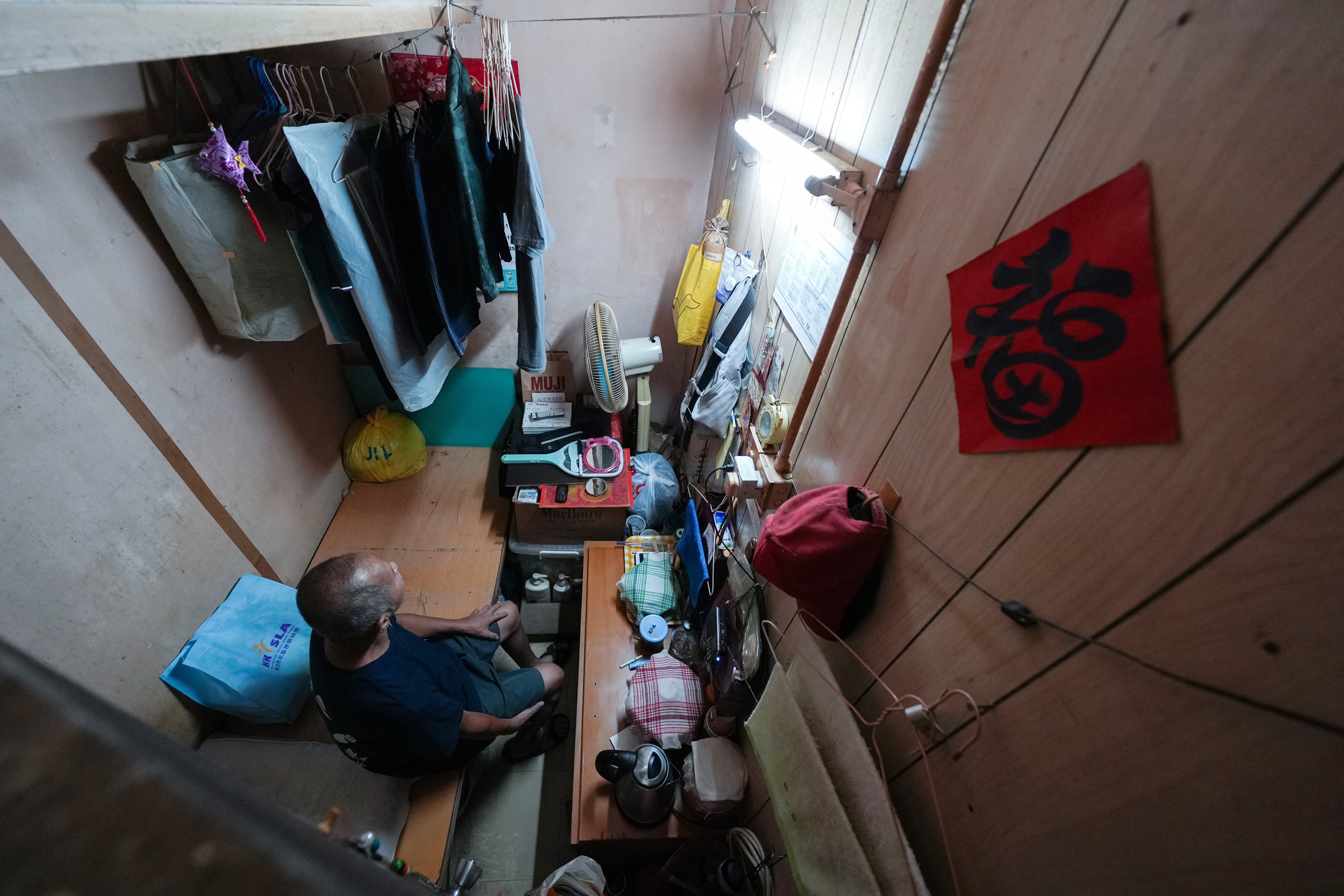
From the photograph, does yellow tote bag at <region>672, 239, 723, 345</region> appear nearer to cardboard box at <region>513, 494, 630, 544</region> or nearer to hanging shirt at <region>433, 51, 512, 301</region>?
hanging shirt at <region>433, 51, 512, 301</region>

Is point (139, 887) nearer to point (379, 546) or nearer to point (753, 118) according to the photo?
point (753, 118)

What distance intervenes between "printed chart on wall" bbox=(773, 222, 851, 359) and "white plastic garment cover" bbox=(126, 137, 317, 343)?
60.5 inches

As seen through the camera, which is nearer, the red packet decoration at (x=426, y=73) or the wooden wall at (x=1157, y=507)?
the wooden wall at (x=1157, y=507)

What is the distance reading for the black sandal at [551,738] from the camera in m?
2.06

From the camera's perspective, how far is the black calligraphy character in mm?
523

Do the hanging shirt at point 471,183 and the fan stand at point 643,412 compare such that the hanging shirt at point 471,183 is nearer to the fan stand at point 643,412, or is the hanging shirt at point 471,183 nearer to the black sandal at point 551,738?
the fan stand at point 643,412

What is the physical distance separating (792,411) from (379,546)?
6.50 feet

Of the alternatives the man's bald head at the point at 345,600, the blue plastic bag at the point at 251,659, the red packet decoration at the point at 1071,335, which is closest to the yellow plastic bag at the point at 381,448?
the blue plastic bag at the point at 251,659

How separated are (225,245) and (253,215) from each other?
154mm

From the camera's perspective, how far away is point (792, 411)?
1322 mm

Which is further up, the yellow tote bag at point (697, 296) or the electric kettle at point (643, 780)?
the yellow tote bag at point (697, 296)

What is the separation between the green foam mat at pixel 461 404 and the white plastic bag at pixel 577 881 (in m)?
2.01

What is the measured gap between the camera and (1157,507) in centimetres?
48

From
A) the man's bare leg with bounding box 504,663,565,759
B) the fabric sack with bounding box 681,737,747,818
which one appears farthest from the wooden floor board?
the man's bare leg with bounding box 504,663,565,759
